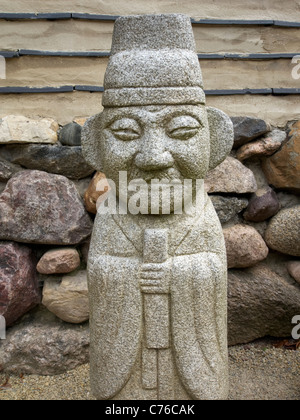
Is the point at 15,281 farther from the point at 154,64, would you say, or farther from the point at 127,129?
the point at 154,64

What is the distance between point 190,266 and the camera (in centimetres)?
171

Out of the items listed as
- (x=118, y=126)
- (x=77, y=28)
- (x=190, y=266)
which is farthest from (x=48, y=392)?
(x=77, y=28)

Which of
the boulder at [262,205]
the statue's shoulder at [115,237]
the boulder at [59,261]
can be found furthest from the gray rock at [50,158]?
the boulder at [262,205]

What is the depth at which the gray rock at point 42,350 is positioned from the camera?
8.25 ft

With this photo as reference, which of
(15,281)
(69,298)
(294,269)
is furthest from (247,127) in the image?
(15,281)

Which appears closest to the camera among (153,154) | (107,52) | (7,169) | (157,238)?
(153,154)

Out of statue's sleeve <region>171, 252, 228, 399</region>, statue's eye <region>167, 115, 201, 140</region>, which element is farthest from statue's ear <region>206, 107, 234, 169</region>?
statue's sleeve <region>171, 252, 228, 399</region>

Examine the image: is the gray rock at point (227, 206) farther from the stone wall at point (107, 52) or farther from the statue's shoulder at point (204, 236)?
the statue's shoulder at point (204, 236)

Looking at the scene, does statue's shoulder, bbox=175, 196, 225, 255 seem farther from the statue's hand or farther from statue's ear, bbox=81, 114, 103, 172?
statue's ear, bbox=81, 114, 103, 172

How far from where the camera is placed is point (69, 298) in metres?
2.52

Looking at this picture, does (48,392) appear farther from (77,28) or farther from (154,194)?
(77,28)

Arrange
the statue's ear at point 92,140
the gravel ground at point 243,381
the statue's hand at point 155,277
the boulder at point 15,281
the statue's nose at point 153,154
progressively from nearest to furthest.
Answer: the statue's nose at point 153,154 → the statue's hand at point 155,277 → the statue's ear at point 92,140 → the gravel ground at point 243,381 → the boulder at point 15,281

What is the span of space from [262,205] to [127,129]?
1.26m

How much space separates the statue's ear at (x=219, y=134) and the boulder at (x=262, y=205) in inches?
34.6
